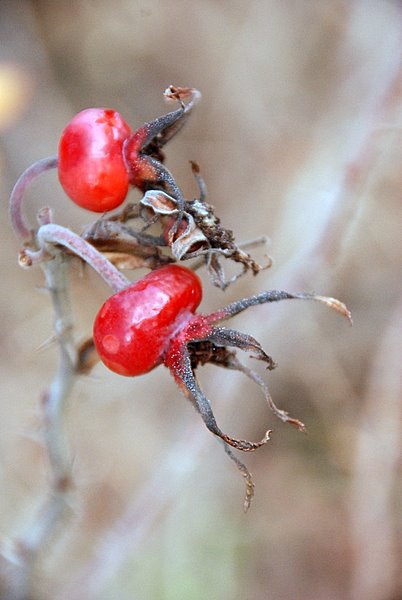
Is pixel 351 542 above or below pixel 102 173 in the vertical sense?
below

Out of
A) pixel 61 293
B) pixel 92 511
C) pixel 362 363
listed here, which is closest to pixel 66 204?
pixel 92 511

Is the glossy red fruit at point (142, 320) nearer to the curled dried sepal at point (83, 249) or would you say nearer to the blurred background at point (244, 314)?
the curled dried sepal at point (83, 249)

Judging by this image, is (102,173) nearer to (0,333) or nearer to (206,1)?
(0,333)

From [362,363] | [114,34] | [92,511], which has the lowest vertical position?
[92,511]

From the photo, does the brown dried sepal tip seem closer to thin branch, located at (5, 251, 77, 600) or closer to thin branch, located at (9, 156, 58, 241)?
thin branch, located at (9, 156, 58, 241)

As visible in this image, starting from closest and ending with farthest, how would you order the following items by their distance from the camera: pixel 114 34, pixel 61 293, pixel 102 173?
pixel 102 173
pixel 61 293
pixel 114 34
